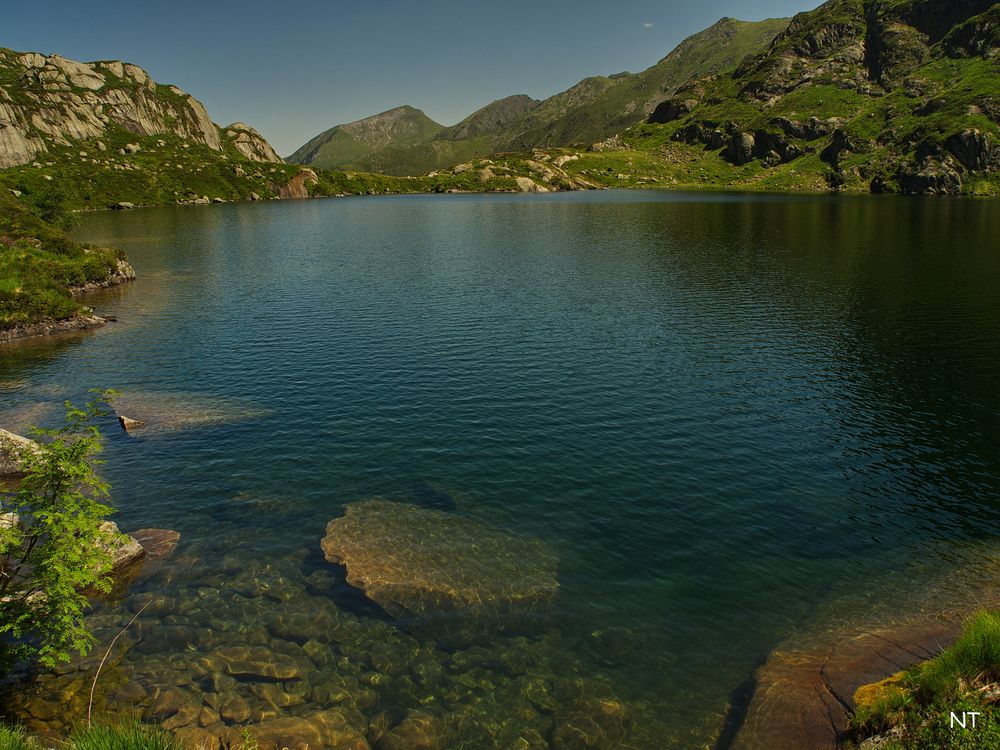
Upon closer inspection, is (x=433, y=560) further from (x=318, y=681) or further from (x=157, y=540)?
(x=157, y=540)

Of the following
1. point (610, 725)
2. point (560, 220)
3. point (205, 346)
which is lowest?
point (610, 725)

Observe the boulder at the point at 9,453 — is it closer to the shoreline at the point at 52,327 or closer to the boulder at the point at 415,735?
the boulder at the point at 415,735

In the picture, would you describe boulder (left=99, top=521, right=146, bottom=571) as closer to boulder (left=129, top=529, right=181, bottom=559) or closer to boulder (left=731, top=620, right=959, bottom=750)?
boulder (left=129, top=529, right=181, bottom=559)

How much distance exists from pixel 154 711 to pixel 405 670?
8.93 m

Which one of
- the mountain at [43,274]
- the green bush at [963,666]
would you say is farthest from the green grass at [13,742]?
the mountain at [43,274]

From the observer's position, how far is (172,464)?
128 feet

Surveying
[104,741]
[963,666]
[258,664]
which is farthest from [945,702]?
[258,664]

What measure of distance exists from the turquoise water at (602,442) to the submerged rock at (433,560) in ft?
3.75

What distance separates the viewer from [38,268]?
80.4 metres

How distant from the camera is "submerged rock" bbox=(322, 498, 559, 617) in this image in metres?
26.3

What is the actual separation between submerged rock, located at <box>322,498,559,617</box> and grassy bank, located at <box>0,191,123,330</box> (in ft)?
210

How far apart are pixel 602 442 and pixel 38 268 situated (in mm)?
85254

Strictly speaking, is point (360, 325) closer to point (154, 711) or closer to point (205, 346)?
point (205, 346)

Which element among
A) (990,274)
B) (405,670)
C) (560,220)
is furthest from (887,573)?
(560,220)
